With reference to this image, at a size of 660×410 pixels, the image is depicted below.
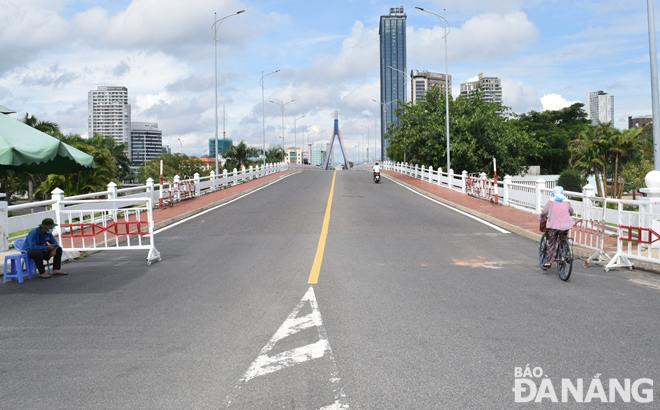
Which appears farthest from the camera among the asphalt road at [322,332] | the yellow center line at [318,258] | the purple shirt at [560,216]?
the purple shirt at [560,216]

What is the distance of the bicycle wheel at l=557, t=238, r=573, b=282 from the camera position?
8734 mm

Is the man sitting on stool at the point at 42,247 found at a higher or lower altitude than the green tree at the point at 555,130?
lower

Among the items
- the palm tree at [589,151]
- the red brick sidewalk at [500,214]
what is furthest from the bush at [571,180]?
the red brick sidewalk at [500,214]

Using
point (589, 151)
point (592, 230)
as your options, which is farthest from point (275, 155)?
point (592, 230)

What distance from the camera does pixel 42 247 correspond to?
31.2 feet

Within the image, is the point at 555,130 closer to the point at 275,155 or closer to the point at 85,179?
the point at 275,155

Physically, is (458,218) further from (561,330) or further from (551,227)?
(561,330)

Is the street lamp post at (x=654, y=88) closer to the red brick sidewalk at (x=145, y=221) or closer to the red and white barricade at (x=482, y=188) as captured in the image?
the red and white barricade at (x=482, y=188)

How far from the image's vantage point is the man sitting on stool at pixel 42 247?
949 cm

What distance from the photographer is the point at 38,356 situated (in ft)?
17.4

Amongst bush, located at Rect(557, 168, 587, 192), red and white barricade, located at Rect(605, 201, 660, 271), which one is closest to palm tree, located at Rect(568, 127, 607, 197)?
bush, located at Rect(557, 168, 587, 192)

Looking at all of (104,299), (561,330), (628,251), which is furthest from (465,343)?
(628,251)

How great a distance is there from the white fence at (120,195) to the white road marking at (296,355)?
6.67m

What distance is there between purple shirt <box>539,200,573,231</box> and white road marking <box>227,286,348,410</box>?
187 inches
